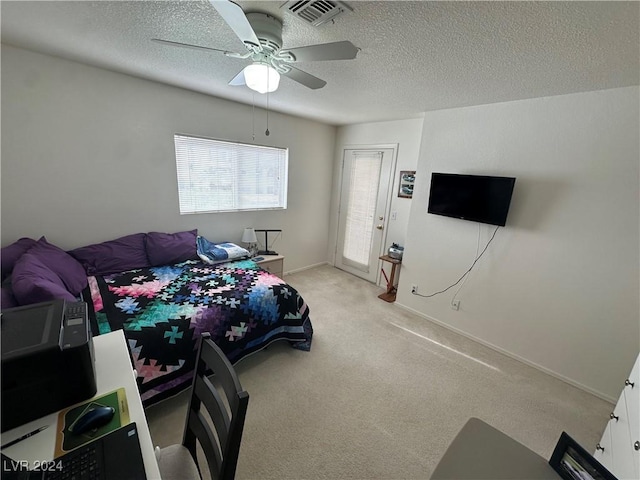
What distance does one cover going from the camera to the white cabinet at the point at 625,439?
1.05m

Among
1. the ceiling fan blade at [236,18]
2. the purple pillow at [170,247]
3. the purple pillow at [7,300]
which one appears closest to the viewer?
the ceiling fan blade at [236,18]

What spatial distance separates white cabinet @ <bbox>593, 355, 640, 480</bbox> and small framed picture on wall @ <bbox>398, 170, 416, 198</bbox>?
2602 mm

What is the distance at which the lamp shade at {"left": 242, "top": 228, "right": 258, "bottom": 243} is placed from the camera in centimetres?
350

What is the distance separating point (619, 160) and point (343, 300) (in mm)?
2868

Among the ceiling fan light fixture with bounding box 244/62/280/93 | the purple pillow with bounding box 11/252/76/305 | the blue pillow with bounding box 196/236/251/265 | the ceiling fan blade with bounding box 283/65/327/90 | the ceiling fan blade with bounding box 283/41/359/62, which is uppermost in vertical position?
the ceiling fan blade with bounding box 283/41/359/62

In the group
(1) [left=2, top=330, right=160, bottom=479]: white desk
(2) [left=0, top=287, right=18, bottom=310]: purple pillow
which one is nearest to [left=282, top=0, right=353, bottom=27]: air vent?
(1) [left=2, top=330, right=160, bottom=479]: white desk

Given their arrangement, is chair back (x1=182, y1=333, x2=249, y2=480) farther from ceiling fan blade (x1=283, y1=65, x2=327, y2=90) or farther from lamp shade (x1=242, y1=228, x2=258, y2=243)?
lamp shade (x1=242, y1=228, x2=258, y2=243)

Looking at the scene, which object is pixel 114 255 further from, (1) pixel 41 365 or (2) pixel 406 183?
(2) pixel 406 183

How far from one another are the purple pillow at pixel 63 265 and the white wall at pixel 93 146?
10.4 inches

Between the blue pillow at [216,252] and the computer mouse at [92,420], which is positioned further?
the blue pillow at [216,252]

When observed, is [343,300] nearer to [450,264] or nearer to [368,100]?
[450,264]

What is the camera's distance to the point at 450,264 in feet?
9.68

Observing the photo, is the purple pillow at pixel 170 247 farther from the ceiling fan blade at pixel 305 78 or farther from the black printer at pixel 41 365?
the ceiling fan blade at pixel 305 78

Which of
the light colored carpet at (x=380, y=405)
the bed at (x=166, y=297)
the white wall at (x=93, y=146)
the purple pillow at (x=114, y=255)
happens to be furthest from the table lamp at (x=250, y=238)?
the light colored carpet at (x=380, y=405)
